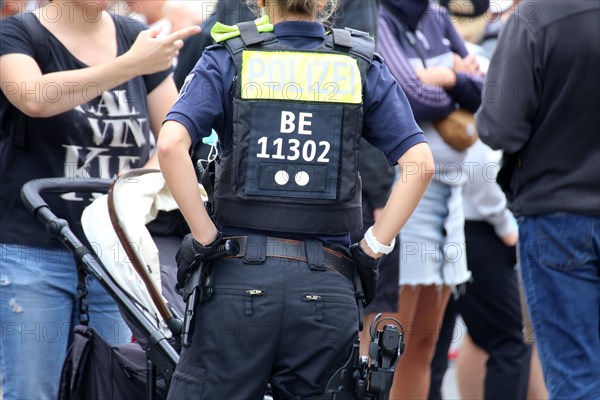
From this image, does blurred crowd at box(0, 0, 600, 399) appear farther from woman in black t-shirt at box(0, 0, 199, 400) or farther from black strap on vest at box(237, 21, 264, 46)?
black strap on vest at box(237, 21, 264, 46)

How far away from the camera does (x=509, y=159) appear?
423 cm

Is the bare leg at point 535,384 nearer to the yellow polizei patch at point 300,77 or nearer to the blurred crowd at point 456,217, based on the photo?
the blurred crowd at point 456,217

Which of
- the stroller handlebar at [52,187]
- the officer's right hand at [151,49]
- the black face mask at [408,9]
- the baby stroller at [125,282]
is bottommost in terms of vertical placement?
the baby stroller at [125,282]

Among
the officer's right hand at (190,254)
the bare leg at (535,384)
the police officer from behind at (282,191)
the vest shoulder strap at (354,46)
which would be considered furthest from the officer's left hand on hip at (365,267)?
the bare leg at (535,384)

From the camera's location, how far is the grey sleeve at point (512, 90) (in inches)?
158

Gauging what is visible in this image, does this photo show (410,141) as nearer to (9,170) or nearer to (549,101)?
(549,101)

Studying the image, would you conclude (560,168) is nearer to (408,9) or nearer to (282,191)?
(408,9)

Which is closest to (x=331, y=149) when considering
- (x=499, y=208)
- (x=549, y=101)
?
(x=549, y=101)

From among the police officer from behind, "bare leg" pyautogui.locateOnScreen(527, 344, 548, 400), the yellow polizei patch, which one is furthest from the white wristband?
"bare leg" pyautogui.locateOnScreen(527, 344, 548, 400)

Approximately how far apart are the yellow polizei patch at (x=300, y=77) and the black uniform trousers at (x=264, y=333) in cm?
48

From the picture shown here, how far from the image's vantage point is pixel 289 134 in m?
3.00

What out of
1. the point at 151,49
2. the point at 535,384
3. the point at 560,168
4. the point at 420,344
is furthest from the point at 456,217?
the point at 151,49

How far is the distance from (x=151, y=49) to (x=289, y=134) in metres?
1.08

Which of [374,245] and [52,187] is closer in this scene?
[374,245]
